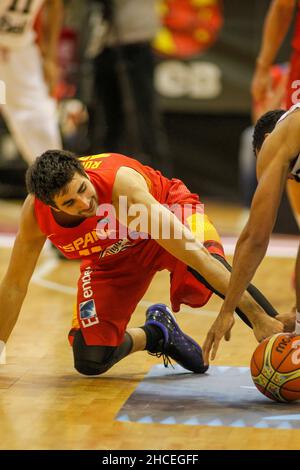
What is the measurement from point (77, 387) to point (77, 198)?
76 cm

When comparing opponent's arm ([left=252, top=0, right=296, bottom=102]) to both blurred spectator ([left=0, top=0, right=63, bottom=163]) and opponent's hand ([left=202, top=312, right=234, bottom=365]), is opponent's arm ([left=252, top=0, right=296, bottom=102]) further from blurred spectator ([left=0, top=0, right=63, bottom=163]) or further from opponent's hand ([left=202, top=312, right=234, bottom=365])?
opponent's hand ([left=202, top=312, right=234, bottom=365])

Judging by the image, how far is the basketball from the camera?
353cm

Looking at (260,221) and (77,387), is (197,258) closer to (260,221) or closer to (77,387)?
(260,221)

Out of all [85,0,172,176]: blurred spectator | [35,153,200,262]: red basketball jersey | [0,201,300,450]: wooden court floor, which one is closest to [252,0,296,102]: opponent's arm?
[0,201,300,450]: wooden court floor

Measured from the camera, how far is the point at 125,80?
7637mm

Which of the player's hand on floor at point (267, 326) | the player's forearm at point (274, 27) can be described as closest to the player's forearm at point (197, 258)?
the player's hand on floor at point (267, 326)

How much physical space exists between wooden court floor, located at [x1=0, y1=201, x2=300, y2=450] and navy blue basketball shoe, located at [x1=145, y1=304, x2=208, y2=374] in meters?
0.12

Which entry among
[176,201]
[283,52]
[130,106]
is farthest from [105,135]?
[176,201]

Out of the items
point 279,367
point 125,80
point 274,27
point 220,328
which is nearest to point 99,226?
point 220,328

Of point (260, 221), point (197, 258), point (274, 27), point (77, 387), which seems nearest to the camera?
point (260, 221)

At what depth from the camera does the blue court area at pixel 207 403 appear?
3.44 metres

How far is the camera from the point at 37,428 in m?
3.35

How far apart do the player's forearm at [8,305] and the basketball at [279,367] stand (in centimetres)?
96
